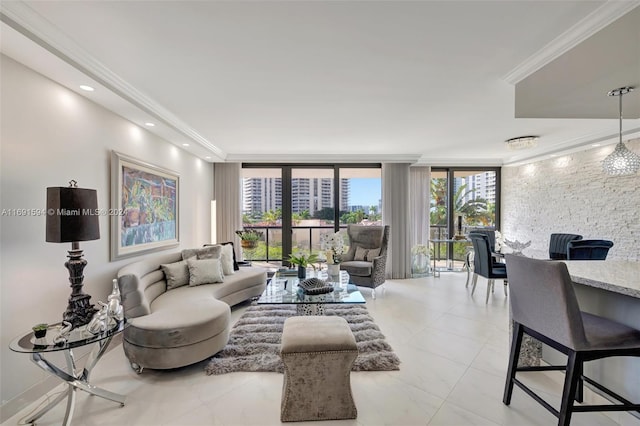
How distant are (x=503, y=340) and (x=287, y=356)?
100 inches

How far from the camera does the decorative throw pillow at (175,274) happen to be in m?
3.46

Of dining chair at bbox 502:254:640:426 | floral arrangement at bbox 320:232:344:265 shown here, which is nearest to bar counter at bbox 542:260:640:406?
dining chair at bbox 502:254:640:426

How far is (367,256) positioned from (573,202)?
370 centimetres

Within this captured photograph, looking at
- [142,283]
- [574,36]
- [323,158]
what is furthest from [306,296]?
[323,158]

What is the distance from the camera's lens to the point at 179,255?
3.85m

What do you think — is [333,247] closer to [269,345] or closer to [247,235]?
[269,345]

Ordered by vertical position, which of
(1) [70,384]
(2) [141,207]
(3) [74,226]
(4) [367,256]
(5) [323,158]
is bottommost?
(1) [70,384]

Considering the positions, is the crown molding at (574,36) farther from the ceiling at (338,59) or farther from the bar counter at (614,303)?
the bar counter at (614,303)

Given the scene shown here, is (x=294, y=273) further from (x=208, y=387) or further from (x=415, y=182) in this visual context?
(x=415, y=182)

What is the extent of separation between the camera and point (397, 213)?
19.1 ft

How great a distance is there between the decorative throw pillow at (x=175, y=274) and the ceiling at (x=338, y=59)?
174 centimetres

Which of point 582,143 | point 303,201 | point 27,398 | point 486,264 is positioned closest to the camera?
point 27,398

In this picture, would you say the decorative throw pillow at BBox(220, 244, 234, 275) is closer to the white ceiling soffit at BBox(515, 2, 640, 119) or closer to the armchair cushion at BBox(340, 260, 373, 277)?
the armchair cushion at BBox(340, 260, 373, 277)

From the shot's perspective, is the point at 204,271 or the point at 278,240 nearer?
the point at 204,271
